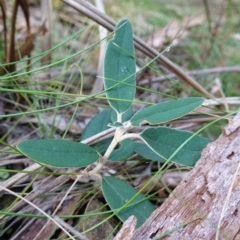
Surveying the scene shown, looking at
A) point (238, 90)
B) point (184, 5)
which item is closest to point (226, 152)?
point (238, 90)

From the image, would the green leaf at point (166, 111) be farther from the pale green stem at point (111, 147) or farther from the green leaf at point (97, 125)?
the green leaf at point (97, 125)

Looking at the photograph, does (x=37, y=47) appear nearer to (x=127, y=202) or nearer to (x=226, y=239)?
(x=127, y=202)

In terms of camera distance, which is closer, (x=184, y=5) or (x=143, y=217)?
(x=143, y=217)

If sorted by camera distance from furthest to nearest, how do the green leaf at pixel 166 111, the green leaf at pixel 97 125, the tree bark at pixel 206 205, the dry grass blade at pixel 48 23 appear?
the dry grass blade at pixel 48 23
the green leaf at pixel 97 125
the green leaf at pixel 166 111
the tree bark at pixel 206 205

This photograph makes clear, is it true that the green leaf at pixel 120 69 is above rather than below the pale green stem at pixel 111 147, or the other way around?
above

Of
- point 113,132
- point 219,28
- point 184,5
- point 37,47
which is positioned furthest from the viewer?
point 184,5

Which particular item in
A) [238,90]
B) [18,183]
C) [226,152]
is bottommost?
[238,90]

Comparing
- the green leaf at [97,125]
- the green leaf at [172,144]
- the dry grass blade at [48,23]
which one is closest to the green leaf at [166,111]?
the green leaf at [172,144]
